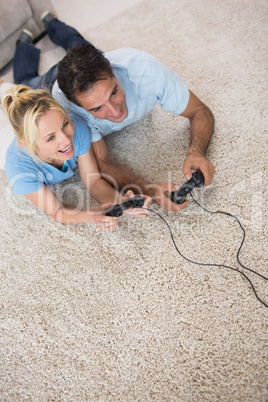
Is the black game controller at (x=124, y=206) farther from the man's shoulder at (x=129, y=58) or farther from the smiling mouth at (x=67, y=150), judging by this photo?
the man's shoulder at (x=129, y=58)

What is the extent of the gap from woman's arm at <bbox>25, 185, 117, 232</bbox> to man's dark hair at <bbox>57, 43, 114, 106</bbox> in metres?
0.36

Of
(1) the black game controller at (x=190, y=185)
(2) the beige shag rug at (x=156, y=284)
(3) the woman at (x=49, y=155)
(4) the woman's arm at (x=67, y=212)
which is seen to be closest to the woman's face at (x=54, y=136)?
(3) the woman at (x=49, y=155)

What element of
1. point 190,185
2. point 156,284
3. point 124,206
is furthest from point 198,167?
point 156,284

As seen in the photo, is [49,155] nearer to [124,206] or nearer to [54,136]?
[54,136]

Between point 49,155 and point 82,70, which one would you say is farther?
point 49,155

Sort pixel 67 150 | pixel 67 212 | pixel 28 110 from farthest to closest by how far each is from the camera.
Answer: pixel 67 212 → pixel 67 150 → pixel 28 110

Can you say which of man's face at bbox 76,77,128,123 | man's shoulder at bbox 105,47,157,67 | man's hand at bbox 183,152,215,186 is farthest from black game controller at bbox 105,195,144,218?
man's shoulder at bbox 105,47,157,67

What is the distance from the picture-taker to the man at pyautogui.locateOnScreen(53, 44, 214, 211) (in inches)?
37.4

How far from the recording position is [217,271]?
3.06ft

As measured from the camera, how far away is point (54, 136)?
3.22 ft

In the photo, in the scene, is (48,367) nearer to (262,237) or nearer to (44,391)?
(44,391)

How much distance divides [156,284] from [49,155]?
1.77 feet

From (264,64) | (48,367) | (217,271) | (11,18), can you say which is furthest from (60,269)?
(11,18)

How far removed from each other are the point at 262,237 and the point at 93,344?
59 centimetres
